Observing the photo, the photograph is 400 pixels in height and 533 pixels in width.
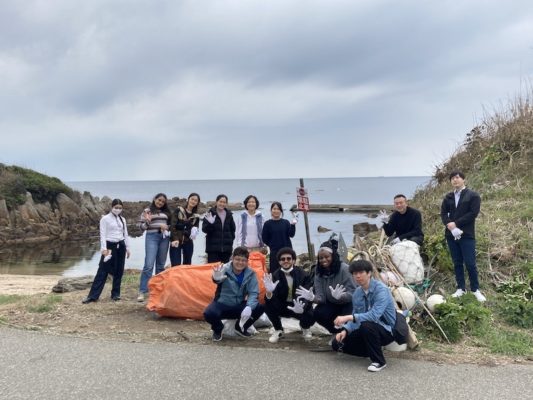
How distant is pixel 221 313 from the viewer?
5.31 m

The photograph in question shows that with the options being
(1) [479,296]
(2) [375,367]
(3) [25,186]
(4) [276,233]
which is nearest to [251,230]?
(4) [276,233]

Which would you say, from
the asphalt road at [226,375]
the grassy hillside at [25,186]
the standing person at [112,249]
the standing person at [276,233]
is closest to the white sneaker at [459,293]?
the asphalt road at [226,375]

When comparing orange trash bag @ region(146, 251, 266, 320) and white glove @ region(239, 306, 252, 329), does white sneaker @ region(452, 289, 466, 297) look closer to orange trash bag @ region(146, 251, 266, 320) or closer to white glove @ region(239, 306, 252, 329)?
orange trash bag @ region(146, 251, 266, 320)

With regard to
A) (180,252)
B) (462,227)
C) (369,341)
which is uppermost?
(462,227)

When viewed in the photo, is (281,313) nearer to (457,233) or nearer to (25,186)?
(457,233)

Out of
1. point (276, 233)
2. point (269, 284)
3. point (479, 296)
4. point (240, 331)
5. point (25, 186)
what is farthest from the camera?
point (25, 186)

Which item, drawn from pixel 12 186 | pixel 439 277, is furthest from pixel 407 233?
pixel 12 186

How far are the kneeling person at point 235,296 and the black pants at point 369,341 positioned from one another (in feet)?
3.73

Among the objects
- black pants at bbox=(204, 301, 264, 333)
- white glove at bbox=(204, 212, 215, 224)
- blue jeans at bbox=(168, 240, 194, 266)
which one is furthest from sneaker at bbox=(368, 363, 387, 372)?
blue jeans at bbox=(168, 240, 194, 266)

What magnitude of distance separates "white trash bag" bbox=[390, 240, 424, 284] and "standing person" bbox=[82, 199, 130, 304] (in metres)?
4.25

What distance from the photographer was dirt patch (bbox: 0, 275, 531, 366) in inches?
193

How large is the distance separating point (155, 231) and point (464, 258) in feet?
15.3

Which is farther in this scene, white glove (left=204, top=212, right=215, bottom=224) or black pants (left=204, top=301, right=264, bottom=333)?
white glove (left=204, top=212, right=215, bottom=224)

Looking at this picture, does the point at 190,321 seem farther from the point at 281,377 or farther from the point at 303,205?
the point at 303,205
